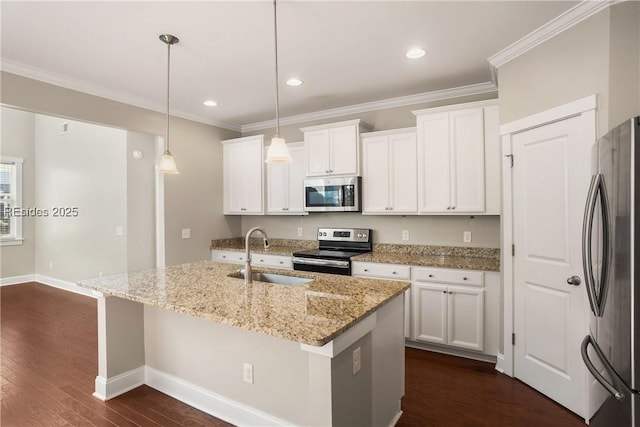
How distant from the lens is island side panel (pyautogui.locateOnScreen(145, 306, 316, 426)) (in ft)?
6.44

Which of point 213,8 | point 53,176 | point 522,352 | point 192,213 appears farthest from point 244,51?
point 53,176

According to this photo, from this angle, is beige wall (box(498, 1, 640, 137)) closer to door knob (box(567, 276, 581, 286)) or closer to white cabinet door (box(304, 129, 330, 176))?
door knob (box(567, 276, 581, 286))

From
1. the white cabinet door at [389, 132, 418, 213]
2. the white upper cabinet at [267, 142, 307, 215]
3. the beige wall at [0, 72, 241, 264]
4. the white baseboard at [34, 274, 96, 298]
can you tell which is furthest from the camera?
the white baseboard at [34, 274, 96, 298]

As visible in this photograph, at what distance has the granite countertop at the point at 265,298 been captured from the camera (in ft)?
4.81

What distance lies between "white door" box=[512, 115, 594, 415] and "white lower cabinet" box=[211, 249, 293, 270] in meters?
2.56

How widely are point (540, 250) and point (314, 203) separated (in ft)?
8.13

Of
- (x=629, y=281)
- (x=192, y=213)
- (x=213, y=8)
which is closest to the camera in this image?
(x=629, y=281)

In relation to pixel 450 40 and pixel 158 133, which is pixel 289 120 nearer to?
pixel 158 133

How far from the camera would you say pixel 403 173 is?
12.2 ft

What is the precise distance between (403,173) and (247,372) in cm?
258

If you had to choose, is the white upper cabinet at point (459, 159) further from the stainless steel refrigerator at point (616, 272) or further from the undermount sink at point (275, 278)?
the undermount sink at point (275, 278)

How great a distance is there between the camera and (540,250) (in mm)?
2551

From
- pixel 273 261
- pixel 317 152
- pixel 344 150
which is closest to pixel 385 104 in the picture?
pixel 344 150

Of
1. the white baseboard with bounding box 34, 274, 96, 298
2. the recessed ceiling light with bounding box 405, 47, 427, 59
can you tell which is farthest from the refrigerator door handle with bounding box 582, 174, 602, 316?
the white baseboard with bounding box 34, 274, 96, 298
